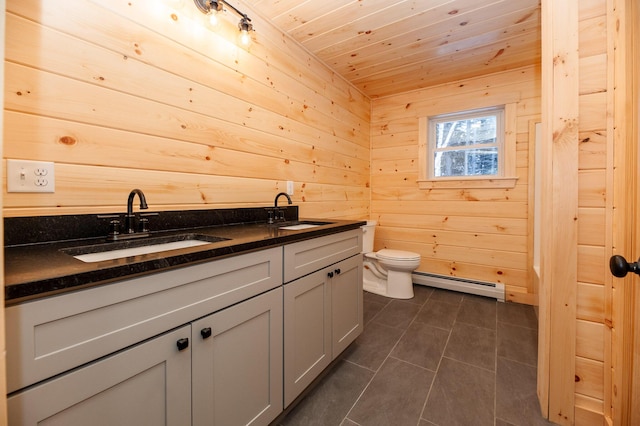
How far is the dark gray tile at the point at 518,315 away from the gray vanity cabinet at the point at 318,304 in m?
1.47

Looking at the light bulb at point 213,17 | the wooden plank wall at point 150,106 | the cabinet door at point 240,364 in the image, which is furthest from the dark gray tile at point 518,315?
the light bulb at point 213,17

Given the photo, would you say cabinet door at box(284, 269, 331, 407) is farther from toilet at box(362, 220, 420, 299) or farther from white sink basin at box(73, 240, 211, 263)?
toilet at box(362, 220, 420, 299)

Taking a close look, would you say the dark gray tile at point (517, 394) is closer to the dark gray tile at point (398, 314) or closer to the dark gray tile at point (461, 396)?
the dark gray tile at point (461, 396)

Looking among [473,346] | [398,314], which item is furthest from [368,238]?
[473,346]

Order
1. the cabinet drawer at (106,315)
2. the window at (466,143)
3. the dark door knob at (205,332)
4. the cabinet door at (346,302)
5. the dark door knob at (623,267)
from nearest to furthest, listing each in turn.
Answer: the cabinet drawer at (106,315), the dark door knob at (623,267), the dark door knob at (205,332), the cabinet door at (346,302), the window at (466,143)

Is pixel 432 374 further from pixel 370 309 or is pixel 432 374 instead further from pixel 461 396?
pixel 370 309

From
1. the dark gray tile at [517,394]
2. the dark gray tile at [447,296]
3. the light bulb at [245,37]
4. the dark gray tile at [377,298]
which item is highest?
the light bulb at [245,37]

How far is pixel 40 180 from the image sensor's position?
103 centimetres

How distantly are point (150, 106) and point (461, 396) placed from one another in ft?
7.17

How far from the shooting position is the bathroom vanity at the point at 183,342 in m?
0.61

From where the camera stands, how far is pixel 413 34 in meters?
2.19

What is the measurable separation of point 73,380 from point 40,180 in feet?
2.61

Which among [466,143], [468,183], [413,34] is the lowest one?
[468,183]

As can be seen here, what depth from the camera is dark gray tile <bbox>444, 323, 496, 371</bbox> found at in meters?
1.78
